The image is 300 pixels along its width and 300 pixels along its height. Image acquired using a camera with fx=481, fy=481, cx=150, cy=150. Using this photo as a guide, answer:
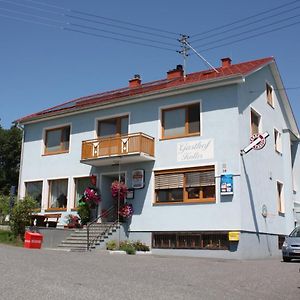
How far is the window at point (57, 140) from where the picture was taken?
2675 cm

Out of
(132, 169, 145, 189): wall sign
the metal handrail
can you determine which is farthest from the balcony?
the metal handrail

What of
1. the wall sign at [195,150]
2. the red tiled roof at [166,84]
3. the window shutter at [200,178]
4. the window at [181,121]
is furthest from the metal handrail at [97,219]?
the red tiled roof at [166,84]

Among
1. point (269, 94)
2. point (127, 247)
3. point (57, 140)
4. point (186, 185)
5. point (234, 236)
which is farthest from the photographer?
point (57, 140)

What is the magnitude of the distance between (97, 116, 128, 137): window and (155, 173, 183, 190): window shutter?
3.46 m

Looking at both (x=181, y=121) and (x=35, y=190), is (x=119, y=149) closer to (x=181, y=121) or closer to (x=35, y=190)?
(x=181, y=121)

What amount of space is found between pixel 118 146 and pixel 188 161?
3459 mm

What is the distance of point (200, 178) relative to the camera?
69.3ft

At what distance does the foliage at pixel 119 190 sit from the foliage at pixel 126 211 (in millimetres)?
522

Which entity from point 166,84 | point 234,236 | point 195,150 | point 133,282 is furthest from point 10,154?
point 133,282

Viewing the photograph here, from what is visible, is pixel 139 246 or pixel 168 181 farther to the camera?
pixel 168 181

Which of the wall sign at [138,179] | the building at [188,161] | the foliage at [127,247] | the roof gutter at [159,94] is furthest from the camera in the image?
the wall sign at [138,179]

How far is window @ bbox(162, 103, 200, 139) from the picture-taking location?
22.0 meters

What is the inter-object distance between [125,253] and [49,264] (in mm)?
7601

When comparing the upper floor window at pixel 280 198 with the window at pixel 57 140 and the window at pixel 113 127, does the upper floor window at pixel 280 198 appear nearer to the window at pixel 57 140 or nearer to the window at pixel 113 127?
the window at pixel 113 127
